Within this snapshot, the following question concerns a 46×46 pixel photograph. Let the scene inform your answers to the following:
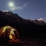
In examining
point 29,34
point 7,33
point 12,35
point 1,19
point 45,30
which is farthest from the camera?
point 1,19

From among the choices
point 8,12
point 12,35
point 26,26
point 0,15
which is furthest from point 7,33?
point 8,12

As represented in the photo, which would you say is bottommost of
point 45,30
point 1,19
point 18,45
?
point 18,45

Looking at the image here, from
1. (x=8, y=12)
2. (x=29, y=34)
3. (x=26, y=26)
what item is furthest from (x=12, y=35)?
(x=8, y=12)

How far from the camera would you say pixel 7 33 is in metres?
18.0

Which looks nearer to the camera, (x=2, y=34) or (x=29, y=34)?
(x=2, y=34)

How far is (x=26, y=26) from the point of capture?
3959 centimetres

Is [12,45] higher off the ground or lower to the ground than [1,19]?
lower

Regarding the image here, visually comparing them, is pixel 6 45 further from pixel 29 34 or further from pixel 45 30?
pixel 45 30

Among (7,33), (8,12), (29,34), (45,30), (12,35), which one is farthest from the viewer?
(8,12)

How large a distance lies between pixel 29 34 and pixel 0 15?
16500mm

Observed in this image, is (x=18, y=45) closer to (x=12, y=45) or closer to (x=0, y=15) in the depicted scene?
(x=12, y=45)

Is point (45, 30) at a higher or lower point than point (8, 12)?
lower

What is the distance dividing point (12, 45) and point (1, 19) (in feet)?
86.8

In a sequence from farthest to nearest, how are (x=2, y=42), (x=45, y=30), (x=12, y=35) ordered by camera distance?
(x=45, y=30)
(x=12, y=35)
(x=2, y=42)
